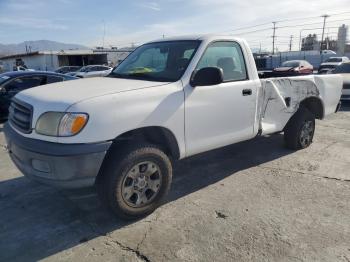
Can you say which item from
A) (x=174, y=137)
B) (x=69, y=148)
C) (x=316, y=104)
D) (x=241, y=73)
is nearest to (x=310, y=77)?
(x=316, y=104)

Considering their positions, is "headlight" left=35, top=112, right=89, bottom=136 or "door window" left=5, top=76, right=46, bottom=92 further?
"door window" left=5, top=76, right=46, bottom=92

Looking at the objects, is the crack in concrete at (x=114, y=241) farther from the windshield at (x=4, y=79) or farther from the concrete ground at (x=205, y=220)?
the windshield at (x=4, y=79)

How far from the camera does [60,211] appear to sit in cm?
391

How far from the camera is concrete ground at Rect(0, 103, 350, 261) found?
3111 millimetres

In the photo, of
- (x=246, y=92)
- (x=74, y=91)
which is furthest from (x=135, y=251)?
(x=246, y=92)

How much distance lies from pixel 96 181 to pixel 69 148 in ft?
1.70

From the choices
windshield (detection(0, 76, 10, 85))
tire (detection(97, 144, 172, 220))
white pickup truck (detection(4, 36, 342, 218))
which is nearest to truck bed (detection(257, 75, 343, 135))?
white pickup truck (detection(4, 36, 342, 218))

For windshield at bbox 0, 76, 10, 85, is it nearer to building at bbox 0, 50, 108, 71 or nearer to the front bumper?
the front bumper

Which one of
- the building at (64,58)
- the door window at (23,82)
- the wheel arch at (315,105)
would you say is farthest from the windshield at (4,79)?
the building at (64,58)

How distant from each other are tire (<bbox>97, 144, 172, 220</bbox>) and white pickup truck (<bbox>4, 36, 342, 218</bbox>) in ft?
0.03

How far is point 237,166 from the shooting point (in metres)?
5.35

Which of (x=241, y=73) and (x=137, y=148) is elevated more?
(x=241, y=73)

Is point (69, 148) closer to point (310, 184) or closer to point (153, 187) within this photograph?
point (153, 187)

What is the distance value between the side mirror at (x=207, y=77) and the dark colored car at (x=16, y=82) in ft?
19.2
